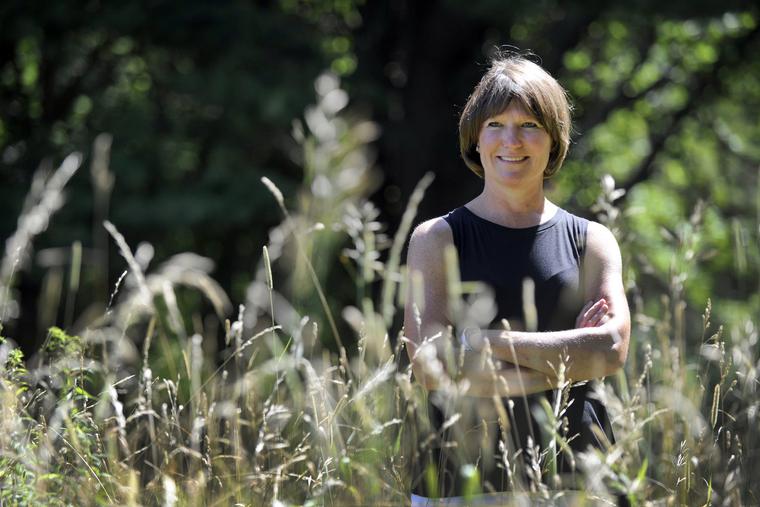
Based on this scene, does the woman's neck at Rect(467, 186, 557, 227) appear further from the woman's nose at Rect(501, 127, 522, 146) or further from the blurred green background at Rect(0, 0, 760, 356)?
the blurred green background at Rect(0, 0, 760, 356)

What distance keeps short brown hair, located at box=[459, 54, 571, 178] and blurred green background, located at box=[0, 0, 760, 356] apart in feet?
15.2

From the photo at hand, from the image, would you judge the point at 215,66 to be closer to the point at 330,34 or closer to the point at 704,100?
the point at 330,34

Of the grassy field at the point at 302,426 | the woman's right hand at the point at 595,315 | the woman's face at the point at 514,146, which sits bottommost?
the grassy field at the point at 302,426

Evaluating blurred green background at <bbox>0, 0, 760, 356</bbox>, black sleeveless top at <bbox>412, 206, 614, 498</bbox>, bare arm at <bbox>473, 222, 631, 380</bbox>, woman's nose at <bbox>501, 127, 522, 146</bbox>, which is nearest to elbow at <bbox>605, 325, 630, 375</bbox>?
bare arm at <bbox>473, 222, 631, 380</bbox>

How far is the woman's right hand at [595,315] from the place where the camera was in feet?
7.30

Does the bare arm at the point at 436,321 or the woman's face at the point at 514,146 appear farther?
the woman's face at the point at 514,146

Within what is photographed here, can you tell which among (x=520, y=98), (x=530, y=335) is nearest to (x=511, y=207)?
(x=520, y=98)

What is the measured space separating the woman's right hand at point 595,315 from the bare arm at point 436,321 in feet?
0.58

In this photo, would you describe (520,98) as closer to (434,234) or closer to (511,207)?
(511,207)

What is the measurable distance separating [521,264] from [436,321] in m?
0.24

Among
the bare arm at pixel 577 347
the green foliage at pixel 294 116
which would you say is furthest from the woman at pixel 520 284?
the green foliage at pixel 294 116

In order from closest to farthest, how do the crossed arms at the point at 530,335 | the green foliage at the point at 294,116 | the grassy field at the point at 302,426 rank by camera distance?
1. the grassy field at the point at 302,426
2. the crossed arms at the point at 530,335
3. the green foliage at the point at 294,116

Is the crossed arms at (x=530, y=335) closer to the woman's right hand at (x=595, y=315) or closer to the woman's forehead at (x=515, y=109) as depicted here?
the woman's right hand at (x=595, y=315)

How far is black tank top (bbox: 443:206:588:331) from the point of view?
2250 millimetres
